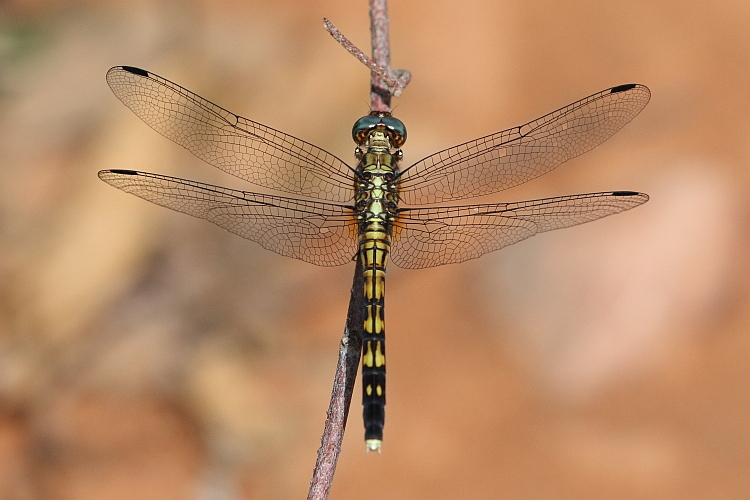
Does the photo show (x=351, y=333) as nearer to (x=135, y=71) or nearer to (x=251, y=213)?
(x=251, y=213)

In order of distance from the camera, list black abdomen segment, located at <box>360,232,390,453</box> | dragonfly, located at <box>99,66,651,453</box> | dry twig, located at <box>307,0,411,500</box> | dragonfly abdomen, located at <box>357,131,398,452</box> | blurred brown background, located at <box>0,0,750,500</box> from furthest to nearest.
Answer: blurred brown background, located at <box>0,0,750,500</box>, dragonfly, located at <box>99,66,651,453</box>, dragonfly abdomen, located at <box>357,131,398,452</box>, black abdomen segment, located at <box>360,232,390,453</box>, dry twig, located at <box>307,0,411,500</box>

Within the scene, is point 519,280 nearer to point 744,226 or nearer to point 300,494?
point 744,226

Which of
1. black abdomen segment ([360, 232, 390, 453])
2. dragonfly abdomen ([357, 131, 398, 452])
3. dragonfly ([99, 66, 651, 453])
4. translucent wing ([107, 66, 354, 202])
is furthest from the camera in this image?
translucent wing ([107, 66, 354, 202])

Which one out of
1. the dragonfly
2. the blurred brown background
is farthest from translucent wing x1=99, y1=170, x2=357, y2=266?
the blurred brown background

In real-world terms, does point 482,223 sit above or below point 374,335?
above

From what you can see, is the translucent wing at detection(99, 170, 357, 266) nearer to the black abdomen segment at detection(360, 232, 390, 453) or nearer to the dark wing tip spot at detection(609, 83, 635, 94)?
the black abdomen segment at detection(360, 232, 390, 453)

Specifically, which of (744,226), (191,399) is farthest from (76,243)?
(744,226)

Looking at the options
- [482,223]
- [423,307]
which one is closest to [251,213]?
[482,223]
